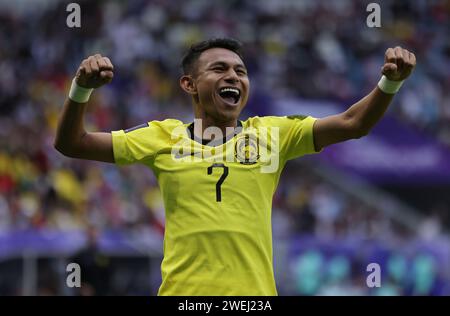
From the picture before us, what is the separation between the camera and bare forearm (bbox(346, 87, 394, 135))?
4.99 m

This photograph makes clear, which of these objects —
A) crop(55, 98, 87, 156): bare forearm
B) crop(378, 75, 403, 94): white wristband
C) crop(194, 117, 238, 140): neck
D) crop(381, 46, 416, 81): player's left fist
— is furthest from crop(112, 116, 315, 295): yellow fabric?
crop(381, 46, 416, 81): player's left fist

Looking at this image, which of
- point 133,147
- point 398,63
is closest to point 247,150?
point 133,147

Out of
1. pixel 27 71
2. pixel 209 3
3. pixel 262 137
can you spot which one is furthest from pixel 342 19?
pixel 262 137

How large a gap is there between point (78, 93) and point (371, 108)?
59.0 inches

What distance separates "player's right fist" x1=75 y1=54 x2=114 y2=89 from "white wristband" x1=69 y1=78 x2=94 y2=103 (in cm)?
10

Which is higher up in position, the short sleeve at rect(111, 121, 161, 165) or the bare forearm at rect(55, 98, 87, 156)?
the bare forearm at rect(55, 98, 87, 156)

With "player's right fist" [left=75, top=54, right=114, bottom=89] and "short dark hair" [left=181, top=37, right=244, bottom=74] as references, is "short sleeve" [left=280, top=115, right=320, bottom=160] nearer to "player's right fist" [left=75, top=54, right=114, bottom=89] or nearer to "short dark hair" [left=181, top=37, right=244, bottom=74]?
"short dark hair" [left=181, top=37, right=244, bottom=74]

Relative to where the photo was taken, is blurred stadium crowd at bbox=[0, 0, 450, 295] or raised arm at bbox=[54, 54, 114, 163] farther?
blurred stadium crowd at bbox=[0, 0, 450, 295]

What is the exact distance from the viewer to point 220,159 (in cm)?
530

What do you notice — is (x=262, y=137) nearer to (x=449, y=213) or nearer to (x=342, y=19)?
(x=449, y=213)

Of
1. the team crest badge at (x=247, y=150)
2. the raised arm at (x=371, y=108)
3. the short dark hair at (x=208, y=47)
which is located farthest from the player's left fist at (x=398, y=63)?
the short dark hair at (x=208, y=47)

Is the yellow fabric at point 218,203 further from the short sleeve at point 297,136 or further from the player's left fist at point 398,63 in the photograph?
the player's left fist at point 398,63

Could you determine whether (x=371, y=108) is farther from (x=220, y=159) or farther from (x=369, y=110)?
(x=220, y=159)

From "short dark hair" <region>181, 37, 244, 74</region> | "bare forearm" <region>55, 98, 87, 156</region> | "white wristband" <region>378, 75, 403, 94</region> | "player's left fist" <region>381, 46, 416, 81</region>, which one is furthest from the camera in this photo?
"short dark hair" <region>181, 37, 244, 74</region>
